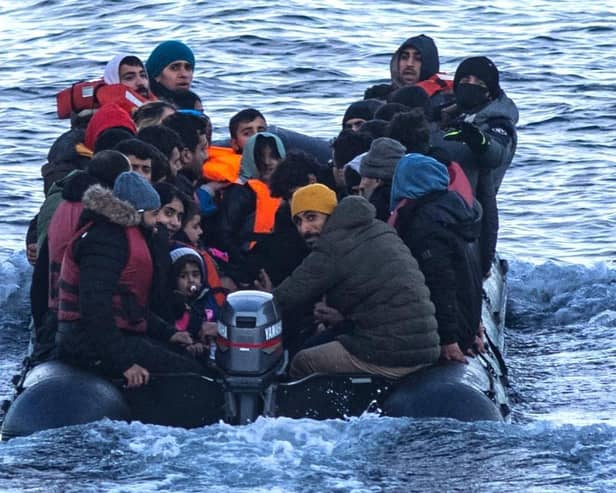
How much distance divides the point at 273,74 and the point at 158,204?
13.8 m

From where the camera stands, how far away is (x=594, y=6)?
94.6 ft

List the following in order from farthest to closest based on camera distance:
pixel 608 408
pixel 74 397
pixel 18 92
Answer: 1. pixel 18 92
2. pixel 608 408
3. pixel 74 397

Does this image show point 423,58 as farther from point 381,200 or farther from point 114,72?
point 381,200

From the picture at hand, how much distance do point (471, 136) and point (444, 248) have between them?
6.79ft

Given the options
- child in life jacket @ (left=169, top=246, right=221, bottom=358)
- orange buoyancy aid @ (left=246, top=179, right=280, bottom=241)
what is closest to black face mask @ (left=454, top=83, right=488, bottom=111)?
orange buoyancy aid @ (left=246, top=179, right=280, bottom=241)

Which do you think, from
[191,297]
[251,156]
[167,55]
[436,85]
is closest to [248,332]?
[191,297]

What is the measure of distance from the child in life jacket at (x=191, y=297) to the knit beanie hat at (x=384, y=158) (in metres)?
1.23

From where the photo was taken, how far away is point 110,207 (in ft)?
32.2

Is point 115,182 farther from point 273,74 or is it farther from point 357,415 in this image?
point 273,74

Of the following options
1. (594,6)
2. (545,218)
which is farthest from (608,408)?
(594,6)

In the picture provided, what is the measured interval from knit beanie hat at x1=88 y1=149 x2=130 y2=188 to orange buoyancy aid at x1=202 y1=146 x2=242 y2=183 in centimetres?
199

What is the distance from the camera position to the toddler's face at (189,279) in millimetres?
10500

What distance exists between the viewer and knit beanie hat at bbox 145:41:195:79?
561 inches

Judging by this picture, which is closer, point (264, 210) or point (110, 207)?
point (110, 207)
